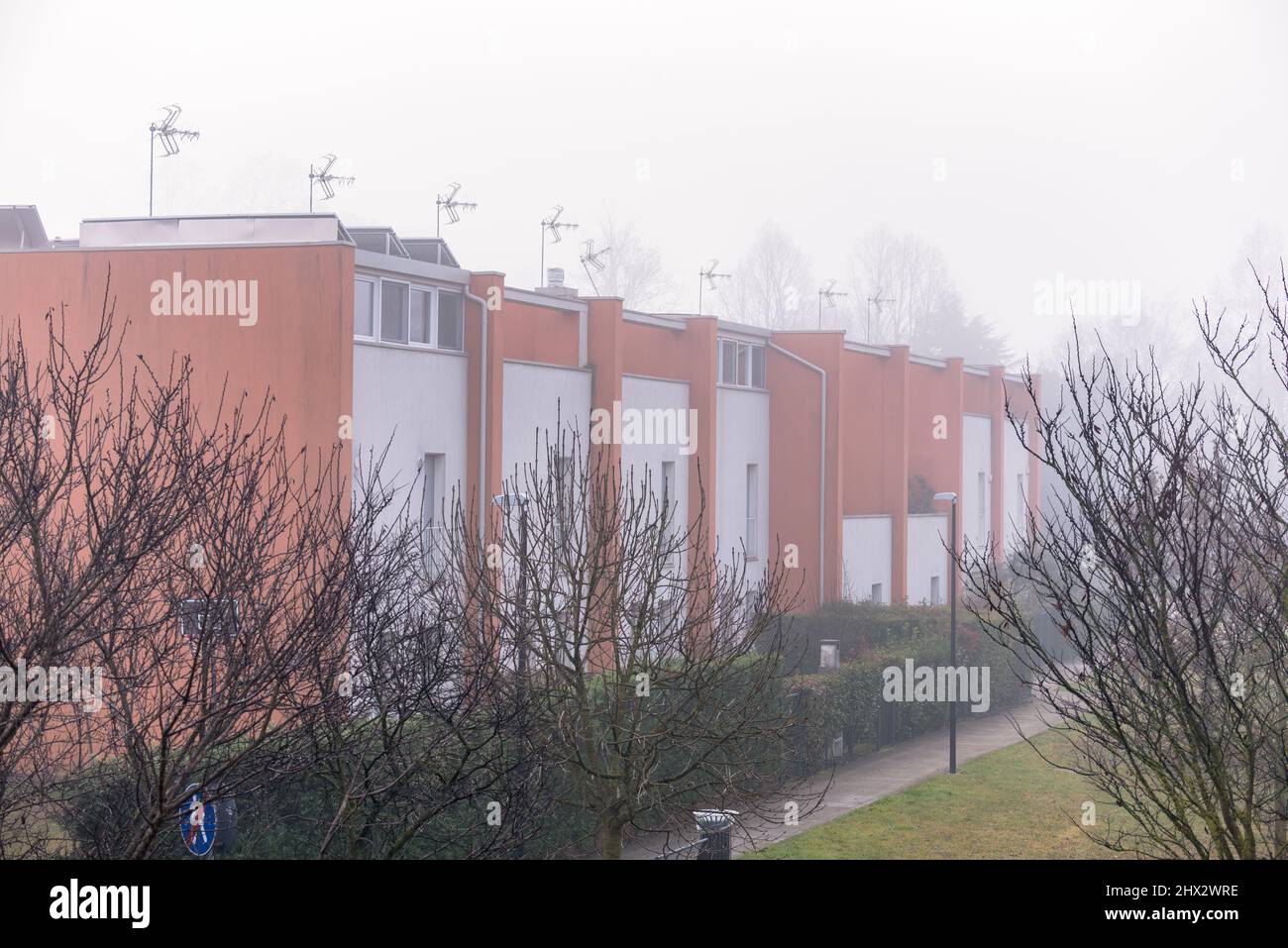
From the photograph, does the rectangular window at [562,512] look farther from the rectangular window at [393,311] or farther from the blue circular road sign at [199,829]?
the rectangular window at [393,311]

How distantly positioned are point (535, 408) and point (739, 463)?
361 inches

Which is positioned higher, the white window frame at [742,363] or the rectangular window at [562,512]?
the white window frame at [742,363]

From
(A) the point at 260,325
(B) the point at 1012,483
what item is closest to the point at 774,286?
(B) the point at 1012,483

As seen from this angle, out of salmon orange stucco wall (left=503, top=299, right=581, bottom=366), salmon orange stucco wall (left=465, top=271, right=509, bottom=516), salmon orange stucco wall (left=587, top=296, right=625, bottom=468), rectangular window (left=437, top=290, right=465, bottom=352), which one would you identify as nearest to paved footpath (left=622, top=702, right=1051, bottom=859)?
salmon orange stucco wall (left=465, top=271, right=509, bottom=516)

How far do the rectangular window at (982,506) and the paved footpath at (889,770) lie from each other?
36.1 ft

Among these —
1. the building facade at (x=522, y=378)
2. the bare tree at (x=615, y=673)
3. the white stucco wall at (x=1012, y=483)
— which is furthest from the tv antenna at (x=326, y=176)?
the white stucco wall at (x=1012, y=483)

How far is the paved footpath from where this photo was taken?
20.2m

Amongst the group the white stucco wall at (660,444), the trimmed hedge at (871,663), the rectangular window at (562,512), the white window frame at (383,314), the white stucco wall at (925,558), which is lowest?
the trimmed hedge at (871,663)

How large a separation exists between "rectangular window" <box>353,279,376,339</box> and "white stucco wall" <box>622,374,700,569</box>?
23.2 ft

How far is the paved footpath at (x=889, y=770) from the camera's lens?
20.2 m

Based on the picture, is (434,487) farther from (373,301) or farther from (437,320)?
(373,301)

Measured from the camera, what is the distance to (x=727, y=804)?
16578mm
